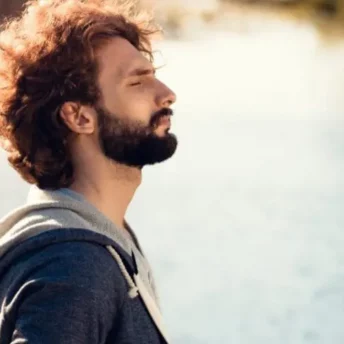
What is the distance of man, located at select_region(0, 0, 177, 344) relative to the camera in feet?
4.00

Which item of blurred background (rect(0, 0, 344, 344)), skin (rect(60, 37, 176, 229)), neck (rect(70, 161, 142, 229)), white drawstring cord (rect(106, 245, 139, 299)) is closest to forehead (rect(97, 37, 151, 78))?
skin (rect(60, 37, 176, 229))

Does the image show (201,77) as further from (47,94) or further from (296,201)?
(47,94)

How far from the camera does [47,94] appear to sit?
1473 mm

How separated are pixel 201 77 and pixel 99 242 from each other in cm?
594

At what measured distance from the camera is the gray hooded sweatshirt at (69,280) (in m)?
1.19

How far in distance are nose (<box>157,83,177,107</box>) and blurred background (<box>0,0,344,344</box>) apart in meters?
2.04

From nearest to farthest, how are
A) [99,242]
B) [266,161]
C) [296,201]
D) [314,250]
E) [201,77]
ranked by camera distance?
[99,242]
[314,250]
[296,201]
[266,161]
[201,77]

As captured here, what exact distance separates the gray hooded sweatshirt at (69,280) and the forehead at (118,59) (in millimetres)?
201

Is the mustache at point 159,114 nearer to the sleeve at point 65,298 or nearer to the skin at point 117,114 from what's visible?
the skin at point 117,114

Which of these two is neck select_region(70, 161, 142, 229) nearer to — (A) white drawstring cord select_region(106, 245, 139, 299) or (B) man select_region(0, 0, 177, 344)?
(B) man select_region(0, 0, 177, 344)

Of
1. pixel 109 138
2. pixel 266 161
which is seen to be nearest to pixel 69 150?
pixel 109 138

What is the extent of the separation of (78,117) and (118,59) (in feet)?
0.35

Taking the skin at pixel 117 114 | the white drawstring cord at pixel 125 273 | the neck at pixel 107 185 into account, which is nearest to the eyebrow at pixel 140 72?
the skin at pixel 117 114

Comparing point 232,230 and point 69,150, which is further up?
point 69,150
